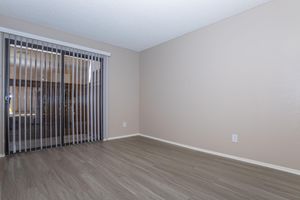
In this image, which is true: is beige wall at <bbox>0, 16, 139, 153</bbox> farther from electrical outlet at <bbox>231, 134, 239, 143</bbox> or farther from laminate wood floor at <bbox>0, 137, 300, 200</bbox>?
electrical outlet at <bbox>231, 134, 239, 143</bbox>

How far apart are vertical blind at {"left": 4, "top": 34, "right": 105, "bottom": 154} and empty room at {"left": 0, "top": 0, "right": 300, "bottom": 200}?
0.02 meters

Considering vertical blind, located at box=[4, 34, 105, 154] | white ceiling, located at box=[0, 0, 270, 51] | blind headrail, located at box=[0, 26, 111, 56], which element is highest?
white ceiling, located at box=[0, 0, 270, 51]

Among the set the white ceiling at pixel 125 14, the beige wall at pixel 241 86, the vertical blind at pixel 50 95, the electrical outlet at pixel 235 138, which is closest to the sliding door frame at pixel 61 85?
Result: the vertical blind at pixel 50 95

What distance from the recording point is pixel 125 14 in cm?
273

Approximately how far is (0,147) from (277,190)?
4.05m

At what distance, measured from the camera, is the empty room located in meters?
2.01

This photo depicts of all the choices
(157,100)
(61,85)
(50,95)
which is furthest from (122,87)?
(50,95)

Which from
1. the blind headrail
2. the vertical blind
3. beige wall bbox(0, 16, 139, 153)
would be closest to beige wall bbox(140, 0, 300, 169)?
beige wall bbox(0, 16, 139, 153)

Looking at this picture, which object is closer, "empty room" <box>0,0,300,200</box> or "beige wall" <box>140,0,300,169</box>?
"empty room" <box>0,0,300,200</box>

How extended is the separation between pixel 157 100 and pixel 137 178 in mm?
2343

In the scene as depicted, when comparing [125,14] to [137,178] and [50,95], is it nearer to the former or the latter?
[50,95]

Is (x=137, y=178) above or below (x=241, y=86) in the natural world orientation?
below

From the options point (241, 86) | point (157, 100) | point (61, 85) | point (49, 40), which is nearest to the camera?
point (241, 86)

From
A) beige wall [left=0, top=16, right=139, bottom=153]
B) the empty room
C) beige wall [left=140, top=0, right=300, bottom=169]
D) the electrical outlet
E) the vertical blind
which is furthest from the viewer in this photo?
beige wall [left=0, top=16, right=139, bottom=153]
